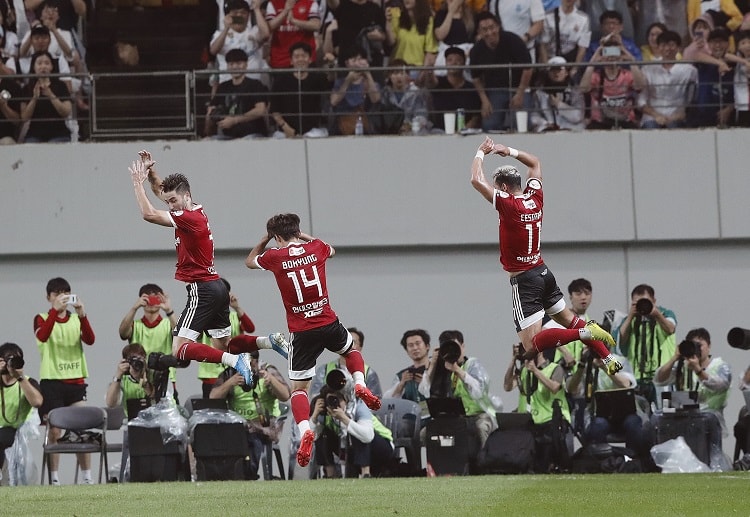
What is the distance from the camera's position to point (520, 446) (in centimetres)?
1580

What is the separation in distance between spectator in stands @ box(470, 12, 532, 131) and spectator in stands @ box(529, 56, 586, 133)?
23 cm

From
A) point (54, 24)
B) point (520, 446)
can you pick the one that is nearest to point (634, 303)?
point (520, 446)

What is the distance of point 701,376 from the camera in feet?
53.2

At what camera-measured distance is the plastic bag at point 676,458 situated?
614 inches

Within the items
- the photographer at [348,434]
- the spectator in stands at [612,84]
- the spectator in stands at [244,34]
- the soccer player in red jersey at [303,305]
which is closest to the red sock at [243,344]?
the soccer player in red jersey at [303,305]

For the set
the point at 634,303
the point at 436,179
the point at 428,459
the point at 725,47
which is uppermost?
the point at 725,47

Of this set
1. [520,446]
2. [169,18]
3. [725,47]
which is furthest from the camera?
[169,18]

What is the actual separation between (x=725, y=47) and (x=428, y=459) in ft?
21.7

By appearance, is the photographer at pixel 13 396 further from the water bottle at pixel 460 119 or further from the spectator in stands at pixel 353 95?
the water bottle at pixel 460 119

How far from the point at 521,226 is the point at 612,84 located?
5.85 meters

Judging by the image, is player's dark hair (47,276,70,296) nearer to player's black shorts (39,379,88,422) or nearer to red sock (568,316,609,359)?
player's black shorts (39,379,88,422)

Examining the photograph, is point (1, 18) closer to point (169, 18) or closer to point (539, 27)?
point (169, 18)

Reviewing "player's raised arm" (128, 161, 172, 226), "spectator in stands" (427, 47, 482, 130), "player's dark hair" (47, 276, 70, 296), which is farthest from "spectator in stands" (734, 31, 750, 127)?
"player's raised arm" (128, 161, 172, 226)

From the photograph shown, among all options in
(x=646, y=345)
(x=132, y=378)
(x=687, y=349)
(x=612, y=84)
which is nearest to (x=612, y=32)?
(x=612, y=84)
